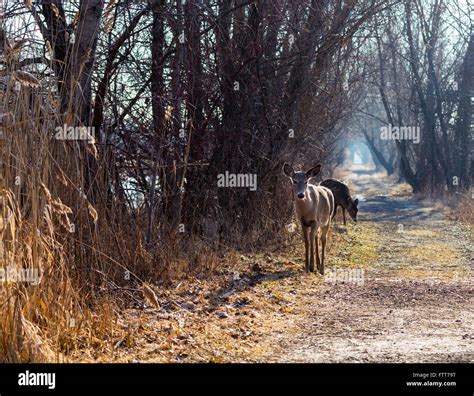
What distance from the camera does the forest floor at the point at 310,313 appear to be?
645 cm

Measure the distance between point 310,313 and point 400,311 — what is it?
1.03 metres

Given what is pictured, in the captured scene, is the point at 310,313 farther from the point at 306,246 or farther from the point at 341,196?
the point at 341,196

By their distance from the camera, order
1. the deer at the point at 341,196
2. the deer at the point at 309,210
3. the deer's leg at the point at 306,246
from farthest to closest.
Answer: the deer at the point at 341,196 < the deer at the point at 309,210 < the deer's leg at the point at 306,246

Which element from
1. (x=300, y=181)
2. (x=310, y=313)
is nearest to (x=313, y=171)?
(x=300, y=181)

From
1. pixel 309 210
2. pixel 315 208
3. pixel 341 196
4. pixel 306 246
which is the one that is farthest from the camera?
pixel 341 196

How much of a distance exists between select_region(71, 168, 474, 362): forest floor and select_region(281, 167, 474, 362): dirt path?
10mm

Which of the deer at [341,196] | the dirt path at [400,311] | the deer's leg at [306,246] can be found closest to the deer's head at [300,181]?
the deer's leg at [306,246]

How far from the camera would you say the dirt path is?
6.54 metres

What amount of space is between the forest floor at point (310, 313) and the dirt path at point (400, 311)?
0.03ft

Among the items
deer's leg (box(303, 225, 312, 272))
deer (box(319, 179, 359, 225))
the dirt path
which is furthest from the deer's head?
deer (box(319, 179, 359, 225))

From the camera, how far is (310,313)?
8.66 m

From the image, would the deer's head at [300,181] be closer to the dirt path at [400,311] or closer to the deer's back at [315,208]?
the deer's back at [315,208]

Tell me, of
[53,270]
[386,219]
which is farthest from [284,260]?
[386,219]

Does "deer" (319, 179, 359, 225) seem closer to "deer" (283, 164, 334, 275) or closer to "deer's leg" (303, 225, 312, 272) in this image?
"deer" (283, 164, 334, 275)
